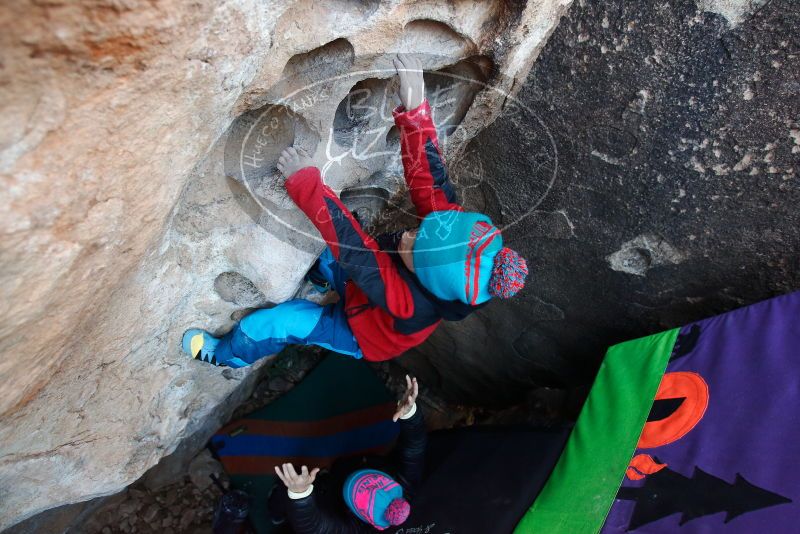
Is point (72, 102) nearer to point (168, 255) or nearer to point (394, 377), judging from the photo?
point (168, 255)

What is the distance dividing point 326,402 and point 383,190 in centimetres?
→ 137

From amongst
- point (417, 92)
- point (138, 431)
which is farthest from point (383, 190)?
point (138, 431)

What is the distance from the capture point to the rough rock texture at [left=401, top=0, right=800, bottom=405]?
42.3 inches

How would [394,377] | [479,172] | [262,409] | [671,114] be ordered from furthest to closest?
1. [394,377]
2. [262,409]
3. [479,172]
4. [671,114]

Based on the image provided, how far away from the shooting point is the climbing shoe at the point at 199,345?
1.40 meters

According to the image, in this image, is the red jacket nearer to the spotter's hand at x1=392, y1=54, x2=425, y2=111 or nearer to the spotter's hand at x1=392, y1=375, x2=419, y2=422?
the spotter's hand at x1=392, y1=54, x2=425, y2=111

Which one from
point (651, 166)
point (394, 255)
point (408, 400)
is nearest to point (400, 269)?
point (394, 255)

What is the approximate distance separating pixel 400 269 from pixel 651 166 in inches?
24.0

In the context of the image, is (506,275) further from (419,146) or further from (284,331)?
(284,331)

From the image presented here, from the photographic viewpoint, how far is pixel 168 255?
1.16m

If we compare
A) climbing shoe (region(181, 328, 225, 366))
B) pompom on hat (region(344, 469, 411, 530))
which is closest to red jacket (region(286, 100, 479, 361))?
climbing shoe (region(181, 328, 225, 366))

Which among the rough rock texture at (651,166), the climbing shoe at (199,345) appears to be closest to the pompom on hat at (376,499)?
the climbing shoe at (199,345)

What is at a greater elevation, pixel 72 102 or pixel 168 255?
pixel 72 102

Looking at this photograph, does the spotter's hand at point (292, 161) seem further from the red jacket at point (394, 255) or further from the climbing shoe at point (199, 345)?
the climbing shoe at point (199, 345)
